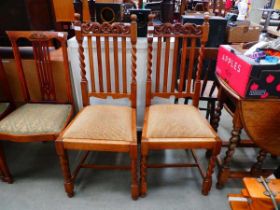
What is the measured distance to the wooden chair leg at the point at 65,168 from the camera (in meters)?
1.31

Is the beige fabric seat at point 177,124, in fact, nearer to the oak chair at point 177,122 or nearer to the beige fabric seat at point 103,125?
the oak chair at point 177,122

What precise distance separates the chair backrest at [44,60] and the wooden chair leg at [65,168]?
0.48 m

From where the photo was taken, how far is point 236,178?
1.63 metres

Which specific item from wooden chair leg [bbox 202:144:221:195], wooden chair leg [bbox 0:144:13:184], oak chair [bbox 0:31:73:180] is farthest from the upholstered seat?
wooden chair leg [bbox 202:144:221:195]

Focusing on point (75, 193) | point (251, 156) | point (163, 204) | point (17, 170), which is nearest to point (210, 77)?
point (251, 156)

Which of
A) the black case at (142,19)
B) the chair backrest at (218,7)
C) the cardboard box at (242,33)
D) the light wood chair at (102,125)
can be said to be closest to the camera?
the light wood chair at (102,125)

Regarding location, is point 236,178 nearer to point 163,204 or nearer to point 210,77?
point 163,204

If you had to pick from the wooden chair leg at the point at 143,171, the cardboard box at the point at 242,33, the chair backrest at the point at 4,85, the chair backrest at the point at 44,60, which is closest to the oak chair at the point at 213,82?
A: the wooden chair leg at the point at 143,171

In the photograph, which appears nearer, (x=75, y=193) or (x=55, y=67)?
(x=75, y=193)

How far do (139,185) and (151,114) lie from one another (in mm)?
505

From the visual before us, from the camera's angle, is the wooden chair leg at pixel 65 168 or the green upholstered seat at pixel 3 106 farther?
the green upholstered seat at pixel 3 106

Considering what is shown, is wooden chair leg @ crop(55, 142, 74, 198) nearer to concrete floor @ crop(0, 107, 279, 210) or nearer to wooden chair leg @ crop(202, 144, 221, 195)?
concrete floor @ crop(0, 107, 279, 210)

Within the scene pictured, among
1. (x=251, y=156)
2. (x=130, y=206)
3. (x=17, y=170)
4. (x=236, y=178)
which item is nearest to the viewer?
(x=130, y=206)

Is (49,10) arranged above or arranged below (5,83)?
above
